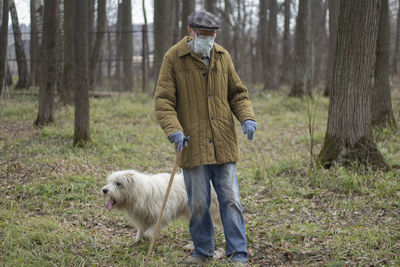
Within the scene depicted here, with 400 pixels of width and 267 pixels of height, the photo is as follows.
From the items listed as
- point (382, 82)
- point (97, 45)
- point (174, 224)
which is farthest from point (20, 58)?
point (174, 224)

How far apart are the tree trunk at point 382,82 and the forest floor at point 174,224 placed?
60 centimetres

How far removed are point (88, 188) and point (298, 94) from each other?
11.1 m

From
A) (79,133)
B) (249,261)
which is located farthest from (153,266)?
(79,133)

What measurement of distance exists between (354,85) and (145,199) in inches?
150

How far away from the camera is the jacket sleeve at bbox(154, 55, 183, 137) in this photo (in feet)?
11.7

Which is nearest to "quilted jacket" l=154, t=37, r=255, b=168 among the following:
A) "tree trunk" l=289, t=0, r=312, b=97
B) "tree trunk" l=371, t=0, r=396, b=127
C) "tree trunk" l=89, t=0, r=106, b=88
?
"tree trunk" l=371, t=0, r=396, b=127

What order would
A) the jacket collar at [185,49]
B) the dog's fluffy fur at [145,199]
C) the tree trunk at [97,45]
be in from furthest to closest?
the tree trunk at [97,45] < the dog's fluffy fur at [145,199] < the jacket collar at [185,49]

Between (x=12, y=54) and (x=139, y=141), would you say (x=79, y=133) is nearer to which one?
(x=139, y=141)

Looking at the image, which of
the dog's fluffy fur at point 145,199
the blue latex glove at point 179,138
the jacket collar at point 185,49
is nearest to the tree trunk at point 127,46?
the dog's fluffy fur at point 145,199

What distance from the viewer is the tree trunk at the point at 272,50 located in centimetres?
1992

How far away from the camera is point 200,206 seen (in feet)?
12.4

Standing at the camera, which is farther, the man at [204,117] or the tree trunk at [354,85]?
the tree trunk at [354,85]

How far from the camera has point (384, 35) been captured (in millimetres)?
9023

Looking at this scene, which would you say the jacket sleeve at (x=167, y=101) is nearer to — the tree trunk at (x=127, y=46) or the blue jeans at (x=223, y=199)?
the blue jeans at (x=223, y=199)
